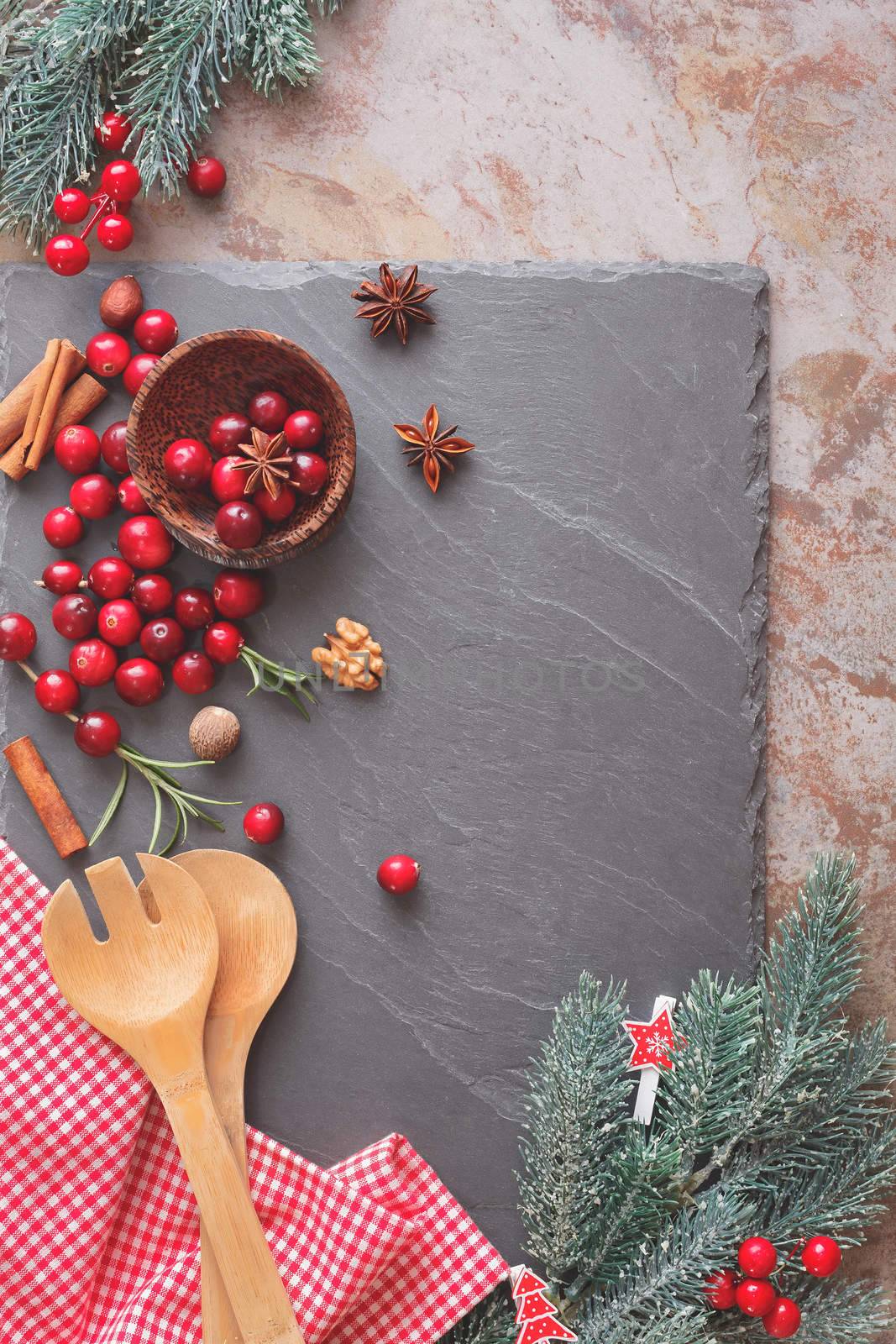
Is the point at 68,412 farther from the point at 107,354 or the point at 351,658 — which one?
the point at 351,658

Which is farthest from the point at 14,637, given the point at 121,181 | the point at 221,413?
the point at 121,181

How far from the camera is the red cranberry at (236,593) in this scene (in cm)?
135

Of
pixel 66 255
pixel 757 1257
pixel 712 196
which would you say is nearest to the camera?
pixel 757 1257

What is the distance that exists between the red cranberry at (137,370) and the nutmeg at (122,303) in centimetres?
5

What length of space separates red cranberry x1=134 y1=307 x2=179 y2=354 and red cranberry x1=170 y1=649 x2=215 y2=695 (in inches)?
16.6

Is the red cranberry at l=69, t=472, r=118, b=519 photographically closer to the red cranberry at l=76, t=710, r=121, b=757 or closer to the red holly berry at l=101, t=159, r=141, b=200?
the red cranberry at l=76, t=710, r=121, b=757

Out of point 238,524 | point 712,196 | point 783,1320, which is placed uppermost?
point 712,196

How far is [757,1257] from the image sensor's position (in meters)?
1.22

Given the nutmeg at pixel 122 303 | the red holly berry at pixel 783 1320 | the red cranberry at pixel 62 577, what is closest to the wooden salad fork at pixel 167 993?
the red cranberry at pixel 62 577

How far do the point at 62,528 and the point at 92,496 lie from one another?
0.21 feet

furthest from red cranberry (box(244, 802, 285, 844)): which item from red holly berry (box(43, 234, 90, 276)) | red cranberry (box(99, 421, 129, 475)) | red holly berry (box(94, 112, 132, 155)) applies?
red holly berry (box(94, 112, 132, 155))

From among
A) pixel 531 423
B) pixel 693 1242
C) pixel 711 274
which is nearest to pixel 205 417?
pixel 531 423

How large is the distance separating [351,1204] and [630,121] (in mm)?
1524

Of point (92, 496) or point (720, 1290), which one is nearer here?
point (720, 1290)
